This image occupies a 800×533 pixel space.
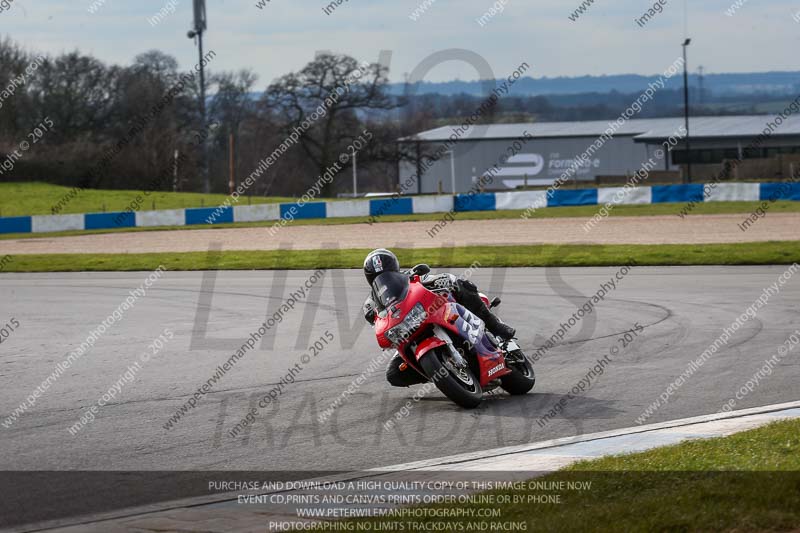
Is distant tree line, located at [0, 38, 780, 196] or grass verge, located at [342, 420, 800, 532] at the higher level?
distant tree line, located at [0, 38, 780, 196]

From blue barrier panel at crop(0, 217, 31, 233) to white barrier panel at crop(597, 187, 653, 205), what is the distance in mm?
23697

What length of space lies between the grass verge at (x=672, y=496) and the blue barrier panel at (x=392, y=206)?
3752 centimetres

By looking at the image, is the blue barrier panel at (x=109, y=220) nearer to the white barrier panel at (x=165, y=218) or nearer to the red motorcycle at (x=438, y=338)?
the white barrier panel at (x=165, y=218)

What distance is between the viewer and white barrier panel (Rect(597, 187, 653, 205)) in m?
43.8

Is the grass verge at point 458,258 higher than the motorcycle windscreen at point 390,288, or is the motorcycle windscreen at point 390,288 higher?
the motorcycle windscreen at point 390,288

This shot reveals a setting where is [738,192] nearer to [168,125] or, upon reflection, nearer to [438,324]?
[438,324]

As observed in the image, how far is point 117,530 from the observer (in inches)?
232

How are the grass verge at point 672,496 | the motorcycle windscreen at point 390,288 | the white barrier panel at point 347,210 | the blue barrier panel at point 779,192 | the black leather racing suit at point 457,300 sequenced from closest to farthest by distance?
the grass verge at point 672,496 → the motorcycle windscreen at point 390,288 → the black leather racing suit at point 457,300 → the blue barrier panel at point 779,192 → the white barrier panel at point 347,210

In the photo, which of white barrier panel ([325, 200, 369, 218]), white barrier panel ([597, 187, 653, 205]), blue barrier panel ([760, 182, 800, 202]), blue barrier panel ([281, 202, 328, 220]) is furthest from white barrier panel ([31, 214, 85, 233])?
blue barrier panel ([760, 182, 800, 202])

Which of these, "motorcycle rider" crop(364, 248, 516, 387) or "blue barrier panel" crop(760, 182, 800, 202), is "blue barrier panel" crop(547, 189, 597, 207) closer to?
"blue barrier panel" crop(760, 182, 800, 202)

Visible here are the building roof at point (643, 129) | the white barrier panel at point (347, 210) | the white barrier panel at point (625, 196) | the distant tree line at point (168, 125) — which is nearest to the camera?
the white barrier panel at point (625, 196)

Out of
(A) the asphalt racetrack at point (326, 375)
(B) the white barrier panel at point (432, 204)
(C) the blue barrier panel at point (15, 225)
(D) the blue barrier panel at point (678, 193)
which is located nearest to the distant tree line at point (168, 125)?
(C) the blue barrier panel at point (15, 225)

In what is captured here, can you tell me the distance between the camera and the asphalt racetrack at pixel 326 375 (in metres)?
8.18

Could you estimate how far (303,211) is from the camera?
45781mm
